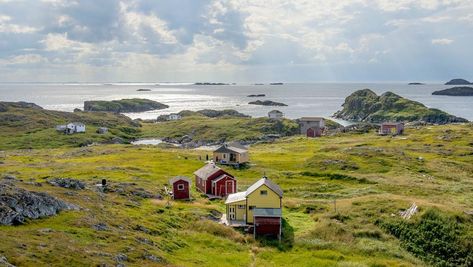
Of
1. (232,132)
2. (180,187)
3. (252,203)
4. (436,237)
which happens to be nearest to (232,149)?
(180,187)

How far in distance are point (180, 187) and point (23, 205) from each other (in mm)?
26683

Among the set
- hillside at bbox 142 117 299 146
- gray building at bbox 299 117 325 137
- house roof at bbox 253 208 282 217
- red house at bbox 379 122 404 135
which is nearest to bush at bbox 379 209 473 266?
house roof at bbox 253 208 282 217

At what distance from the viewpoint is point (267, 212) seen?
159 feet

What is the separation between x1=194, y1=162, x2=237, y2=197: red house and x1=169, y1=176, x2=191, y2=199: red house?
14.9 feet

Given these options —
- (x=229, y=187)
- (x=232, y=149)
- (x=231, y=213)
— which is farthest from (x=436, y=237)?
(x=232, y=149)

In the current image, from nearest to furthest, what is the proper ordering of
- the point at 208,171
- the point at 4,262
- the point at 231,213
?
the point at 4,262 < the point at 231,213 < the point at 208,171

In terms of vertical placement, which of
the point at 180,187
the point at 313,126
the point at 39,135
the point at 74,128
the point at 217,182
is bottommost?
the point at 39,135

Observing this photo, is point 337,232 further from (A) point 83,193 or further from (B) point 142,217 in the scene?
(A) point 83,193

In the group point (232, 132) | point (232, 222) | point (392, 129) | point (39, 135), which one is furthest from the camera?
point (232, 132)

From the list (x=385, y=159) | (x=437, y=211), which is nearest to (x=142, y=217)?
(x=437, y=211)

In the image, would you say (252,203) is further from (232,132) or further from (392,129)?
(232,132)

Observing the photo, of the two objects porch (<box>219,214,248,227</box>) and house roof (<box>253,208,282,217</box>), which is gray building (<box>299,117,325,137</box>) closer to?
porch (<box>219,214,248,227</box>)

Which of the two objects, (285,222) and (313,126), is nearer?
(285,222)

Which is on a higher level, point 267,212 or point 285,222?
point 267,212
